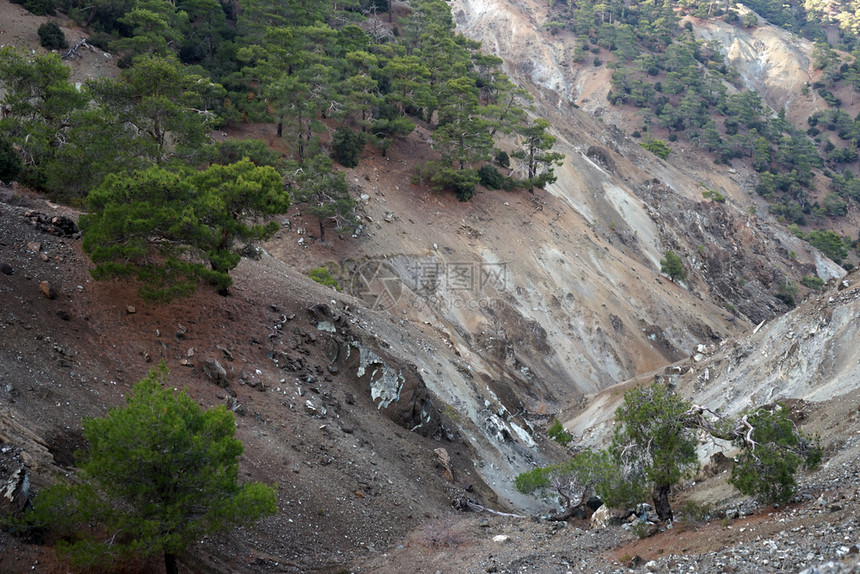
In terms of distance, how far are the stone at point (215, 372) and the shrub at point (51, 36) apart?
105 ft

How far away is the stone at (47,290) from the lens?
1976 cm

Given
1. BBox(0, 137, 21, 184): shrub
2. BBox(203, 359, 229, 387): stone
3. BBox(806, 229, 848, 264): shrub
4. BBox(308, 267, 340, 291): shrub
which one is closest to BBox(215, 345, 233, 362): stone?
BBox(203, 359, 229, 387): stone

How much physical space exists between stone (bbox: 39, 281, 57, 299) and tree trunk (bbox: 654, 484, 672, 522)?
716 inches

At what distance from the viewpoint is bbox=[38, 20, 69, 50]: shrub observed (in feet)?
137

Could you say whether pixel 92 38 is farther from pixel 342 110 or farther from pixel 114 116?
pixel 114 116

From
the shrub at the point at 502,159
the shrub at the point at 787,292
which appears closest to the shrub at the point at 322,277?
the shrub at the point at 502,159

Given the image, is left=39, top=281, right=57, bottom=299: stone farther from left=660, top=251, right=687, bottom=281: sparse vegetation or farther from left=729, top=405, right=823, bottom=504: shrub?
left=660, top=251, right=687, bottom=281: sparse vegetation

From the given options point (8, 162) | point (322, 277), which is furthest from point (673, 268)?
point (8, 162)

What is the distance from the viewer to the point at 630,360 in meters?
46.9

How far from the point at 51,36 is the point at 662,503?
145 feet

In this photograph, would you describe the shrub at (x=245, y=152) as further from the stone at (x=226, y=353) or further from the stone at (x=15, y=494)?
the stone at (x=15, y=494)

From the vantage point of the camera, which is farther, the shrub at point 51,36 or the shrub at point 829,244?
the shrub at point 829,244

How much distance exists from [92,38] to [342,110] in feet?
56.3

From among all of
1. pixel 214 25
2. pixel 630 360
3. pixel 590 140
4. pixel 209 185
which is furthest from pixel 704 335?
pixel 214 25
